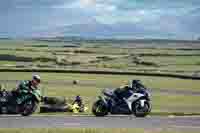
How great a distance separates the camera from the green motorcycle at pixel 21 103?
26.0 metres

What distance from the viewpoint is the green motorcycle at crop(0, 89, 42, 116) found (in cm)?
2600

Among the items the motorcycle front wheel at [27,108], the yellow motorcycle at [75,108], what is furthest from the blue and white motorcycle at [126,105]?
the yellow motorcycle at [75,108]

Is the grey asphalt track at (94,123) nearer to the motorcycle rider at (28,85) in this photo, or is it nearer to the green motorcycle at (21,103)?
the green motorcycle at (21,103)

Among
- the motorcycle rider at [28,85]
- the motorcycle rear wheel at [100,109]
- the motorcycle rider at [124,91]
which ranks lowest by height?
the motorcycle rear wheel at [100,109]

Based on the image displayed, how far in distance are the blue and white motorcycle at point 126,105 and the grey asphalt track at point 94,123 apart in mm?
1955

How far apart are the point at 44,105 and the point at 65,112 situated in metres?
1.17

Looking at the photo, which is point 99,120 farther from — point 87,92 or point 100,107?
point 87,92

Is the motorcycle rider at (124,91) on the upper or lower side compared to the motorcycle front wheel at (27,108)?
upper

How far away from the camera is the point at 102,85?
6025 centimetres

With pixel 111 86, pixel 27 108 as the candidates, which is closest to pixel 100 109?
pixel 27 108

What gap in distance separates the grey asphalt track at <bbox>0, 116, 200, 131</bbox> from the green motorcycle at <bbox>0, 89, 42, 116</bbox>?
1123 millimetres

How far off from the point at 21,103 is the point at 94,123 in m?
4.76

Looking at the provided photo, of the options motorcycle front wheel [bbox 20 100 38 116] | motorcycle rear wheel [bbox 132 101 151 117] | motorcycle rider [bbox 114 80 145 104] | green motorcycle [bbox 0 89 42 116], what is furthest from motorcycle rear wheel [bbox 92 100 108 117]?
motorcycle front wheel [bbox 20 100 38 116]

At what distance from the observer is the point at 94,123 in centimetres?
2278
